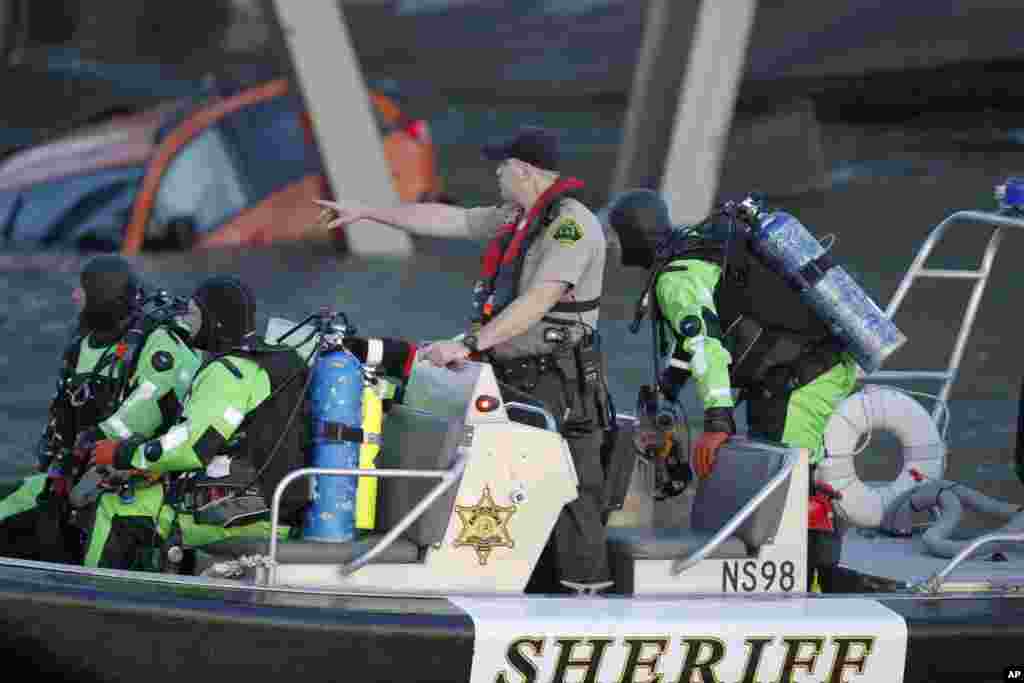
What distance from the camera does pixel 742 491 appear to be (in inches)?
273

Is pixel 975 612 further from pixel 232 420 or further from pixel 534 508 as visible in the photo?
pixel 232 420

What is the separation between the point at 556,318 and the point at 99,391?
179 cm

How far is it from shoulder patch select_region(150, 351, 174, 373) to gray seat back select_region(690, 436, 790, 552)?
1977 millimetres

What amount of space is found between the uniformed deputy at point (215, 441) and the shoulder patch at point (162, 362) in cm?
42

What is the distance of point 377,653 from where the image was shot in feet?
20.5

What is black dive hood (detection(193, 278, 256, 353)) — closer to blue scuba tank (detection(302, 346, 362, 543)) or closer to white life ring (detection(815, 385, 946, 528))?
blue scuba tank (detection(302, 346, 362, 543))

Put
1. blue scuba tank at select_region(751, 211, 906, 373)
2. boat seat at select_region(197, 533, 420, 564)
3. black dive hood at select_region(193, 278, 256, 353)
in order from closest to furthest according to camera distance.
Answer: boat seat at select_region(197, 533, 420, 564) < black dive hood at select_region(193, 278, 256, 353) < blue scuba tank at select_region(751, 211, 906, 373)

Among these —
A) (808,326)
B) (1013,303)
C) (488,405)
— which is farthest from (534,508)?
(1013,303)

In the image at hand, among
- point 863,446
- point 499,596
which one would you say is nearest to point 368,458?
point 499,596

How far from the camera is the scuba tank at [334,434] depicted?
21.5 ft

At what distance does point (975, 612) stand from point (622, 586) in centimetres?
121

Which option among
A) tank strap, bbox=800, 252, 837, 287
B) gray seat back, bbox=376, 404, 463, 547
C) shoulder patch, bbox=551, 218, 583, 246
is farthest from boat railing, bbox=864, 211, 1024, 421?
gray seat back, bbox=376, 404, 463, 547

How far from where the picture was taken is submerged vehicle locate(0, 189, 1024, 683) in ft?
20.3

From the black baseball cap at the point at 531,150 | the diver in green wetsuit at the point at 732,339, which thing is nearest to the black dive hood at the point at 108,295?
the black baseball cap at the point at 531,150
